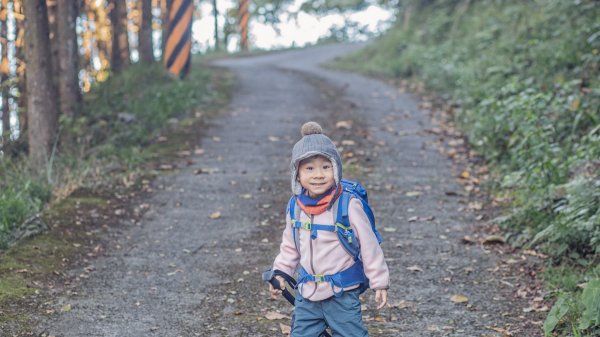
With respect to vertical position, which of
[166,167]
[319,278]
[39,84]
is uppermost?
[39,84]

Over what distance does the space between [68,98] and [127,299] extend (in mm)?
7739

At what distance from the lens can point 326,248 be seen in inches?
167

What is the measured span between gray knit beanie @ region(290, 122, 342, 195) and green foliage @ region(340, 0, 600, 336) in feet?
6.47

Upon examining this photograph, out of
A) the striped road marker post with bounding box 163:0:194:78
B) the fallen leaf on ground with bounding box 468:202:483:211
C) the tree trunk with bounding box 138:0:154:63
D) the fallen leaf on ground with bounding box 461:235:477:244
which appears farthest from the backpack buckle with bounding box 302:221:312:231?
the tree trunk with bounding box 138:0:154:63

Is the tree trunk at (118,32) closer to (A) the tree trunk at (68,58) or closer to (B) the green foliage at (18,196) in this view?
(A) the tree trunk at (68,58)

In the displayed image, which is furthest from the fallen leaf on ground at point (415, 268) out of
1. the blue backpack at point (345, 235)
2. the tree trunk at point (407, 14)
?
the tree trunk at point (407, 14)

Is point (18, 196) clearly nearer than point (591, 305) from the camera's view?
No

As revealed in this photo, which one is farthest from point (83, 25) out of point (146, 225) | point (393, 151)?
point (146, 225)

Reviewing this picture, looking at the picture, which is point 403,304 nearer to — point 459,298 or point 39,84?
point 459,298

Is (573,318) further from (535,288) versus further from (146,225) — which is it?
(146,225)

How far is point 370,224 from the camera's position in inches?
168

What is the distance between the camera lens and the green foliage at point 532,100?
671 cm

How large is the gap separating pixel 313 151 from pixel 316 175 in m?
0.14

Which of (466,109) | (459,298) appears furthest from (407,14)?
(459,298)
